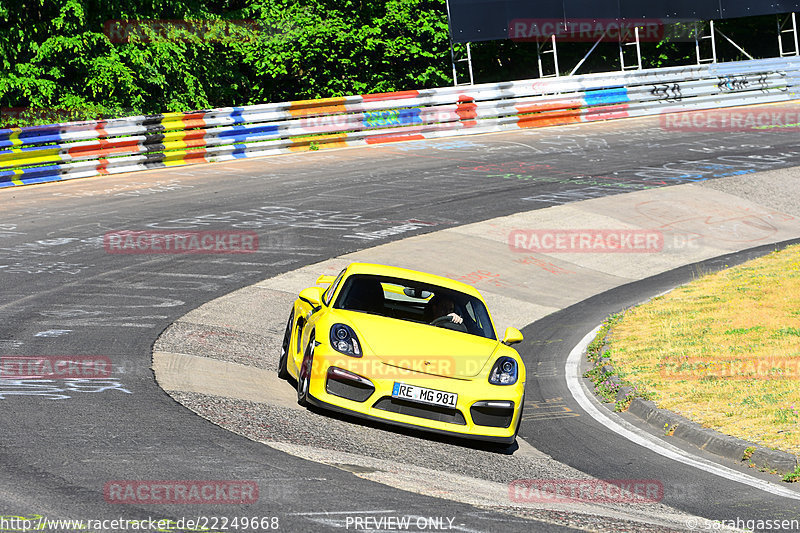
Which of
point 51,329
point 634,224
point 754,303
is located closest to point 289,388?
point 51,329

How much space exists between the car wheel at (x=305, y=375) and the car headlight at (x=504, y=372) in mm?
1527

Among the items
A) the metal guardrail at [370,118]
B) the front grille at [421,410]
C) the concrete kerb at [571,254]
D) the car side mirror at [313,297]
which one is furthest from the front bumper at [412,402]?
the metal guardrail at [370,118]

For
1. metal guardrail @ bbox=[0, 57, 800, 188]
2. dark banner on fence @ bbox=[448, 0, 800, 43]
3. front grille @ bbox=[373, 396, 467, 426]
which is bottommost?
front grille @ bbox=[373, 396, 467, 426]

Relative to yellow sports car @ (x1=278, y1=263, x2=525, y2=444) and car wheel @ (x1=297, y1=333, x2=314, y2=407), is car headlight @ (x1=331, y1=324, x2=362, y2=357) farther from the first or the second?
car wheel @ (x1=297, y1=333, x2=314, y2=407)

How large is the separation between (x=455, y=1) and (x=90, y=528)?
29.7 m

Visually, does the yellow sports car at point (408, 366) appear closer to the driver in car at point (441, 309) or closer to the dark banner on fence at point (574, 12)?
the driver in car at point (441, 309)

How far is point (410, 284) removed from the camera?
374 inches

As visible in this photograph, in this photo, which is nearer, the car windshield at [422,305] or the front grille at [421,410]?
the front grille at [421,410]

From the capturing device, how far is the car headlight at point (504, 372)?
824 centimetres

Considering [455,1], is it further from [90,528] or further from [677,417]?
[90,528]

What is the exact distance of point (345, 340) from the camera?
27.2ft

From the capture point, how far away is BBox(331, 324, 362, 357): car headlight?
817 centimetres

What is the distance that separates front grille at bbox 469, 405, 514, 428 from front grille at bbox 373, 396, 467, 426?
0.11 meters

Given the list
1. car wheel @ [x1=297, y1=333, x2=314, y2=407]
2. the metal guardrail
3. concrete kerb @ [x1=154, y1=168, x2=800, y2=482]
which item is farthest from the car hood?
the metal guardrail
